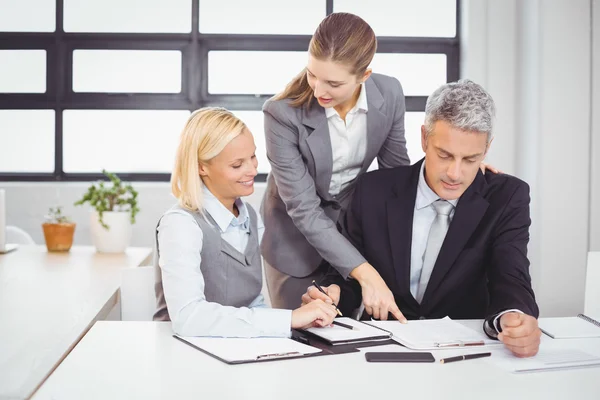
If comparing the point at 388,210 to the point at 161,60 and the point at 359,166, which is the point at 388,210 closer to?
the point at 359,166

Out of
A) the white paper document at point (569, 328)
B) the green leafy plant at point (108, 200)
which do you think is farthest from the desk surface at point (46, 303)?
the white paper document at point (569, 328)

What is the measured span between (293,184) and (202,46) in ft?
8.04

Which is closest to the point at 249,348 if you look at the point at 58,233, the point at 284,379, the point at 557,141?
the point at 284,379

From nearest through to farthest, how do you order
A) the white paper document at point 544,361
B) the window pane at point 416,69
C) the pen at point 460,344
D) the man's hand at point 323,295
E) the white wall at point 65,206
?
the white paper document at point 544,361
the pen at point 460,344
the man's hand at point 323,295
the white wall at point 65,206
the window pane at point 416,69

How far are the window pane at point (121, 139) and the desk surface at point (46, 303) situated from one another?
39.7 inches

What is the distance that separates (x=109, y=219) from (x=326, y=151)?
157cm

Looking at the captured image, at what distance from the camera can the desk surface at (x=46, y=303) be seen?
1485 mm

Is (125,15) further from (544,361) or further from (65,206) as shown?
(544,361)

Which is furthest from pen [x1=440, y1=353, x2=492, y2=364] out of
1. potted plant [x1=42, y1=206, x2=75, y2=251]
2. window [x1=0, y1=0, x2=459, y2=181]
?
window [x1=0, y1=0, x2=459, y2=181]

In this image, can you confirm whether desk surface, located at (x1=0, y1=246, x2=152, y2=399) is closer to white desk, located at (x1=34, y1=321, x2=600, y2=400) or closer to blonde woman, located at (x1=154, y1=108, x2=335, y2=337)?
white desk, located at (x1=34, y1=321, x2=600, y2=400)

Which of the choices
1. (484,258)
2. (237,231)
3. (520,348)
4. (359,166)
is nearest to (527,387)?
(520,348)

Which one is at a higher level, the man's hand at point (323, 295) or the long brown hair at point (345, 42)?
the long brown hair at point (345, 42)

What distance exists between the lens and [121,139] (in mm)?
4535

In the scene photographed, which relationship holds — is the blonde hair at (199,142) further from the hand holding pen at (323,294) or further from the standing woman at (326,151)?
the hand holding pen at (323,294)
